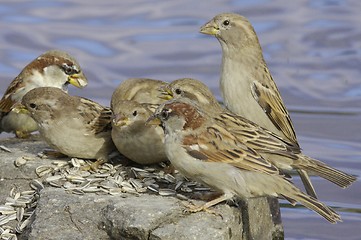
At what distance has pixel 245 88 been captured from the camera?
391 inches

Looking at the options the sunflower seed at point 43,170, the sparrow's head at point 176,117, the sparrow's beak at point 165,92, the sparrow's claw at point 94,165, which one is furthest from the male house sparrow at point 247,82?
the sunflower seed at point 43,170

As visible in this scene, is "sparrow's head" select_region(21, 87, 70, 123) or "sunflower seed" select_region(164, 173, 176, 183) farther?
"sparrow's head" select_region(21, 87, 70, 123)

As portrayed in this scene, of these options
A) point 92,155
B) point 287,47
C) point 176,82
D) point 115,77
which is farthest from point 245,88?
point 287,47

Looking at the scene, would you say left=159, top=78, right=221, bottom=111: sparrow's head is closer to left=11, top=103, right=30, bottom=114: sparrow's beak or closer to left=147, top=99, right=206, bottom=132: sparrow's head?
left=147, top=99, right=206, bottom=132: sparrow's head

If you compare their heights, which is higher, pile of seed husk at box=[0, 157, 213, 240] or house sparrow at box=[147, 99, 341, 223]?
house sparrow at box=[147, 99, 341, 223]

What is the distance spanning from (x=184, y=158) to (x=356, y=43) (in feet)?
23.6

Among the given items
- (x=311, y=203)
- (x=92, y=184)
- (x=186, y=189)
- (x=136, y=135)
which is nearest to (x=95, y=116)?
(x=136, y=135)

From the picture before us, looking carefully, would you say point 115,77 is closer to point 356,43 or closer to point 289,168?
point 356,43

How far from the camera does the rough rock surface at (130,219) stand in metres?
7.81

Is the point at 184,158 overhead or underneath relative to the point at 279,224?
overhead

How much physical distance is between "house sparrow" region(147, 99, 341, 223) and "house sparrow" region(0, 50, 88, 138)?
7.48 feet

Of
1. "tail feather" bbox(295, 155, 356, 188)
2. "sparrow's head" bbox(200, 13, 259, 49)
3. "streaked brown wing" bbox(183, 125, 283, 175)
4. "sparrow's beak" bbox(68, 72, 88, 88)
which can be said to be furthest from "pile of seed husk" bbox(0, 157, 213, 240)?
"sparrow's head" bbox(200, 13, 259, 49)

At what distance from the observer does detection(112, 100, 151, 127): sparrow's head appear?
8781 millimetres

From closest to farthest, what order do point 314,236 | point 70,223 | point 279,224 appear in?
point 70,223 → point 279,224 → point 314,236
